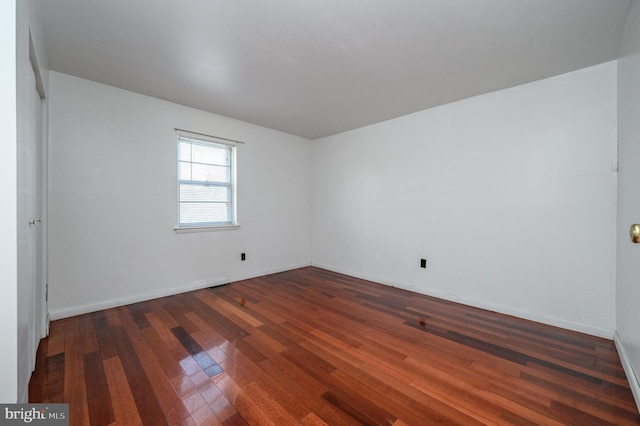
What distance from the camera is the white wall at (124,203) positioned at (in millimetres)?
2629

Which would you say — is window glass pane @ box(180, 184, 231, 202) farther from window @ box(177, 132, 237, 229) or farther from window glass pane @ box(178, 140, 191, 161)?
window glass pane @ box(178, 140, 191, 161)

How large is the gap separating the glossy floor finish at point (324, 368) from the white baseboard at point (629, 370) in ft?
0.14

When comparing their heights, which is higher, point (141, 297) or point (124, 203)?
point (124, 203)

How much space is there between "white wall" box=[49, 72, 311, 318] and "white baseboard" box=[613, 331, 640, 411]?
4070mm

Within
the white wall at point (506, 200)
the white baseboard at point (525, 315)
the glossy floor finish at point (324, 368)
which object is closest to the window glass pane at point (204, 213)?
the glossy floor finish at point (324, 368)

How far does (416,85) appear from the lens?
2.78 m

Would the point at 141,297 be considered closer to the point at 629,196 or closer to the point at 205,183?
the point at 205,183

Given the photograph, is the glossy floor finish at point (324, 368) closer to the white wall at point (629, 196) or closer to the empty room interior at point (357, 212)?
the empty room interior at point (357, 212)

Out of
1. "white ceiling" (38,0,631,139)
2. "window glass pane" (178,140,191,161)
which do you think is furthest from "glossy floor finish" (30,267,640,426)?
"white ceiling" (38,0,631,139)

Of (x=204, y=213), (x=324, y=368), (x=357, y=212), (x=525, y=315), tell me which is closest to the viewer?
(x=324, y=368)

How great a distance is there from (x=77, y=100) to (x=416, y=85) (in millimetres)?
3631

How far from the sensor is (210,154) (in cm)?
381

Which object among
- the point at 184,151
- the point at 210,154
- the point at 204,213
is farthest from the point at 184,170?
the point at 204,213

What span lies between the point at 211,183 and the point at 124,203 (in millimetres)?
1095
